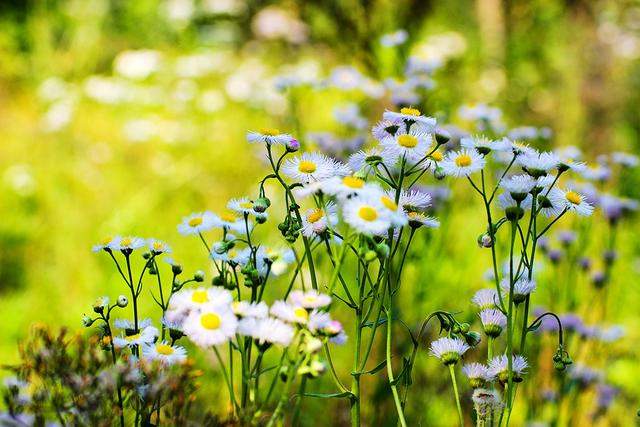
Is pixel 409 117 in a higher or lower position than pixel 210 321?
higher

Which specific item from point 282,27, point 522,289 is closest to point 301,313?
point 522,289

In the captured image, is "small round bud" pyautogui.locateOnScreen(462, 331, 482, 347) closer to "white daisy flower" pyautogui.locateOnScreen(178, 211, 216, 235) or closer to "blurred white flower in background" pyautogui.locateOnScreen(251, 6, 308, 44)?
"white daisy flower" pyautogui.locateOnScreen(178, 211, 216, 235)

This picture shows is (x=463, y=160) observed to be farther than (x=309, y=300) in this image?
Yes

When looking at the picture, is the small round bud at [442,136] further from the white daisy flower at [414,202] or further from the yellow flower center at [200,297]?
the yellow flower center at [200,297]

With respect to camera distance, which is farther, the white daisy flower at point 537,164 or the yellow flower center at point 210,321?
the white daisy flower at point 537,164

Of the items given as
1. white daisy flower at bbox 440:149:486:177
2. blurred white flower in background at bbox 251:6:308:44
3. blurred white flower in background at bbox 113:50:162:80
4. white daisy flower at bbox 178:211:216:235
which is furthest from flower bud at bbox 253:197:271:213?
blurred white flower in background at bbox 251:6:308:44

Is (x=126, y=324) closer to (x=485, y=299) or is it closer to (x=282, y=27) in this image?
(x=485, y=299)

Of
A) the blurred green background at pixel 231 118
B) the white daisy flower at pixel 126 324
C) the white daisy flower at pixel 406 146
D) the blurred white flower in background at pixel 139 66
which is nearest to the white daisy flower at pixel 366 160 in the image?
the white daisy flower at pixel 406 146
